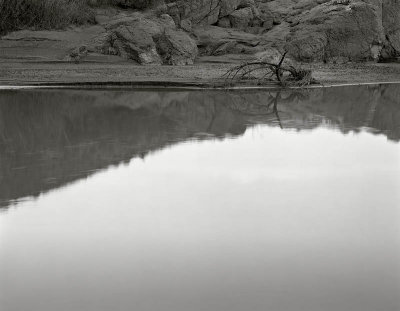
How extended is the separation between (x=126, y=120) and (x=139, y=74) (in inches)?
271

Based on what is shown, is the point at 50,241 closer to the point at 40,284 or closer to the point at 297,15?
the point at 40,284

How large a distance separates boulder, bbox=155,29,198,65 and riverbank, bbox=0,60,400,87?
0.39 metres

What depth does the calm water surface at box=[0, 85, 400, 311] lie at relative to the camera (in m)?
3.66

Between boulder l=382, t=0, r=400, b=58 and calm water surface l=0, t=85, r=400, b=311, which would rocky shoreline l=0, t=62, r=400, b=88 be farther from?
calm water surface l=0, t=85, r=400, b=311

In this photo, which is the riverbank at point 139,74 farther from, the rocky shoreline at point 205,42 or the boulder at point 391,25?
the boulder at point 391,25

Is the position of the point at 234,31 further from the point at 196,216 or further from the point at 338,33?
the point at 196,216

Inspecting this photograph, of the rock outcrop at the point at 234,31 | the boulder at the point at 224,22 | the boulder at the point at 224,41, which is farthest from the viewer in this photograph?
the boulder at the point at 224,22

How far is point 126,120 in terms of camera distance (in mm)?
9969

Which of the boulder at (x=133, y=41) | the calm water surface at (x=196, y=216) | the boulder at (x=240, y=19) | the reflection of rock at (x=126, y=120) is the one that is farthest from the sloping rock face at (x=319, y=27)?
the calm water surface at (x=196, y=216)

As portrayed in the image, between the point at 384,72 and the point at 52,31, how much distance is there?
8.93 metres

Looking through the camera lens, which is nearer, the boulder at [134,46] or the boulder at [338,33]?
the boulder at [134,46]

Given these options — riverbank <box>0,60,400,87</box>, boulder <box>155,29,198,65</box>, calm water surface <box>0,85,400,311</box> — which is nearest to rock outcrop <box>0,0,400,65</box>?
boulder <box>155,29,198,65</box>

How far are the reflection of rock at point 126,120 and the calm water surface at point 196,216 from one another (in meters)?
0.04

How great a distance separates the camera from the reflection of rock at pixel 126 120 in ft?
22.2
